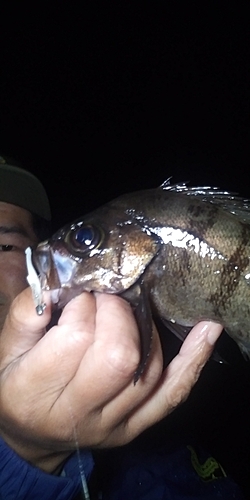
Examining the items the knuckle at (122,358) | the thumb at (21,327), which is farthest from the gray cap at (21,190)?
the knuckle at (122,358)

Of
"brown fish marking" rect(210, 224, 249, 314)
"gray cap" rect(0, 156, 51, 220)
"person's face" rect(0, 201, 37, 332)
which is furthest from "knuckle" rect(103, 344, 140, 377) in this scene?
"gray cap" rect(0, 156, 51, 220)

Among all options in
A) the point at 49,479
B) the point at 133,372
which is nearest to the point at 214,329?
the point at 133,372

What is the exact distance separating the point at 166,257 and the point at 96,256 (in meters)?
0.32

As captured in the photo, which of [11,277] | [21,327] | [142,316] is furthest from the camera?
[11,277]

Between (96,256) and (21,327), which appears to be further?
(96,256)

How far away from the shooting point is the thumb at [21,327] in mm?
1467

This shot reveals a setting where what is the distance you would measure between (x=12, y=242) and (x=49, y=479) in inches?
73.1

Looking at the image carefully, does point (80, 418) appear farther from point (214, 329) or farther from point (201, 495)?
point (201, 495)

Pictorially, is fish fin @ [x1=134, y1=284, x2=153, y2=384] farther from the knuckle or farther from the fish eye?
the fish eye

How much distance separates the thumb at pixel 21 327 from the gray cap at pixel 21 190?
6.91 ft

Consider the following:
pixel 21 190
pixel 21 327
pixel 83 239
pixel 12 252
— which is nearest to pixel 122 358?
pixel 21 327

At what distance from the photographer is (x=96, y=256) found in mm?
1762

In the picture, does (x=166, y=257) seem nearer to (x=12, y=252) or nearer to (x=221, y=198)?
(x=221, y=198)

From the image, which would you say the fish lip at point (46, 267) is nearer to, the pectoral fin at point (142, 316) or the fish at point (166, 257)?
the fish at point (166, 257)
